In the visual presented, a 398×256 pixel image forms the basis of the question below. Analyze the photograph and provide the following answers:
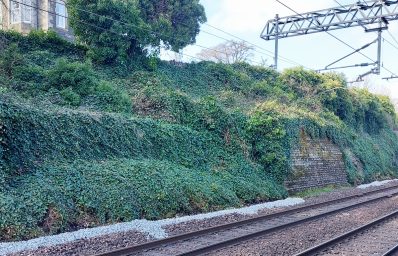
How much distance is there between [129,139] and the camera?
1506cm

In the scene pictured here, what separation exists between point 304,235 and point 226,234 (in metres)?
1.95

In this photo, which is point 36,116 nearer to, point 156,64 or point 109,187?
point 109,187

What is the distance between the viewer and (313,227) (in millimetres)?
11875

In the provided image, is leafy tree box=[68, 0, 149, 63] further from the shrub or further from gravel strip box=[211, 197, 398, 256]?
gravel strip box=[211, 197, 398, 256]

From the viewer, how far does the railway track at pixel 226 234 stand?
868cm

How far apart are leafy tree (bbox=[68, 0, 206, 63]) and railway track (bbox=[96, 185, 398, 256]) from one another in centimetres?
1272

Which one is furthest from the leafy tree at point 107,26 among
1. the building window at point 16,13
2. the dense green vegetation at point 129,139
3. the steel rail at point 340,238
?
the steel rail at point 340,238

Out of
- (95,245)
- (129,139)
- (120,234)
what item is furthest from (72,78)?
(95,245)

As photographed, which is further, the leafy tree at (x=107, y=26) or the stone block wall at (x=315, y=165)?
the stone block wall at (x=315, y=165)

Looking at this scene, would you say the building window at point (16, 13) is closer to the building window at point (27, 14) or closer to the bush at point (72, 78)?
the building window at point (27, 14)

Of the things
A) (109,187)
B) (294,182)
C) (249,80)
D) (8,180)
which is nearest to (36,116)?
(8,180)

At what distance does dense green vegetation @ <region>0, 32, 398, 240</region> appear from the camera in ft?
36.1

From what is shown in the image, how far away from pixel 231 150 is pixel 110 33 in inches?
340

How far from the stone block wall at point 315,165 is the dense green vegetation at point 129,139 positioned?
2.30ft
